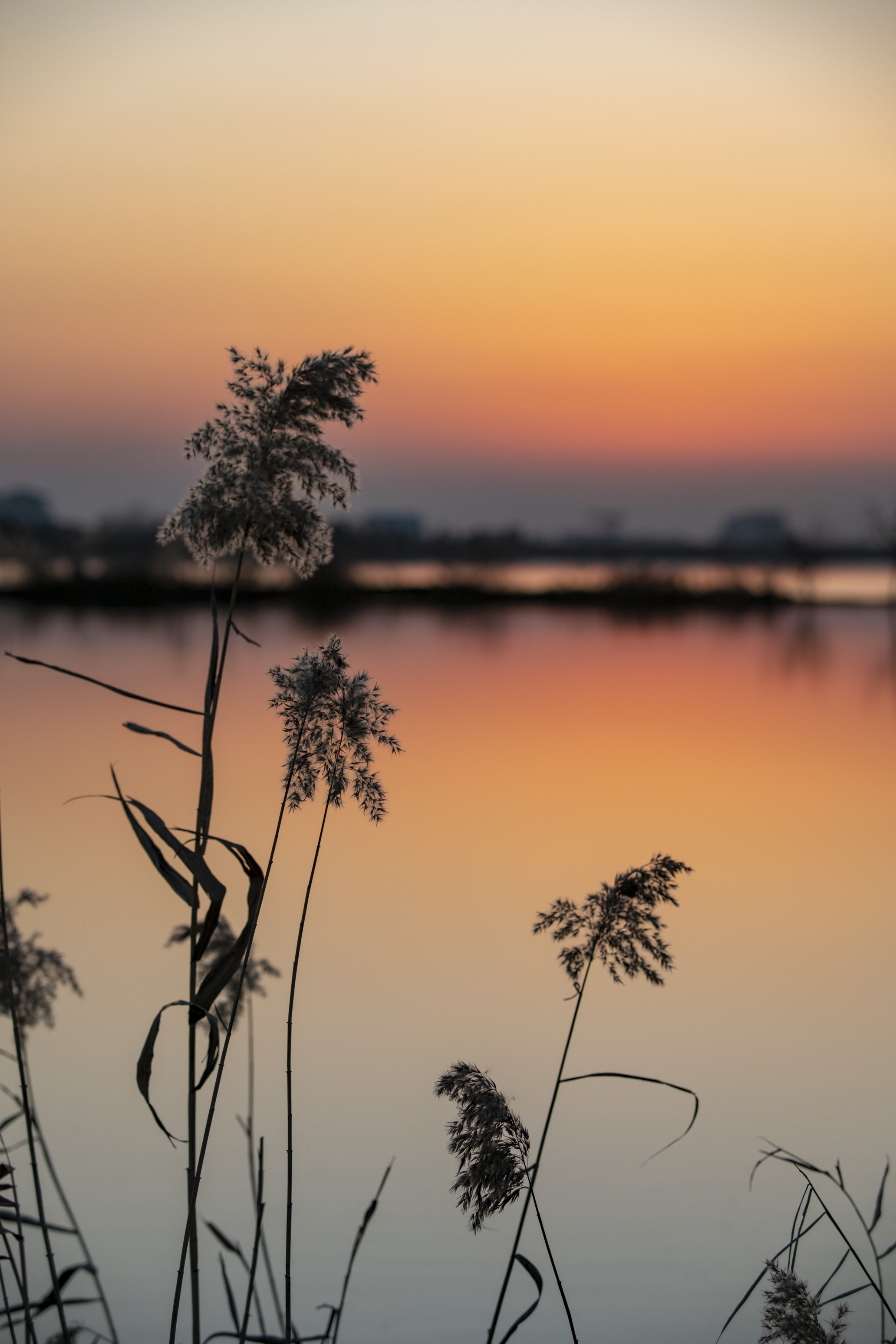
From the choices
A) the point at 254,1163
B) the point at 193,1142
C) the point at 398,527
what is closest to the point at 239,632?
the point at 193,1142

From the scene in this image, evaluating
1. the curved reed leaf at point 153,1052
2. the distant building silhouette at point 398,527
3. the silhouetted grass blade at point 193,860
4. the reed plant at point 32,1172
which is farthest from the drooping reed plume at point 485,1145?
the distant building silhouette at point 398,527

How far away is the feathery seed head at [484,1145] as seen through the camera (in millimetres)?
1430

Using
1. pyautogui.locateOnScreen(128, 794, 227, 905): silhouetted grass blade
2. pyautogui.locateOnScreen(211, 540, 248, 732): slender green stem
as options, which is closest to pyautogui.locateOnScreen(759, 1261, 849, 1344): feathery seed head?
pyautogui.locateOnScreen(128, 794, 227, 905): silhouetted grass blade

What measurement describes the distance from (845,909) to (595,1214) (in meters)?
3.32

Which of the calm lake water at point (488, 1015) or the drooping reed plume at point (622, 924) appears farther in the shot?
the calm lake water at point (488, 1015)

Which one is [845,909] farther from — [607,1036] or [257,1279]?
[257,1279]

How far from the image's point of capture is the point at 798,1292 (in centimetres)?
146

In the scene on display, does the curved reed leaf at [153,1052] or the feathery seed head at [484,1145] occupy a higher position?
the curved reed leaf at [153,1052]

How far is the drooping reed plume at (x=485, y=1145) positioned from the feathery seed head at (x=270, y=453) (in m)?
0.76

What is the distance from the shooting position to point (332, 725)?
1.51 meters

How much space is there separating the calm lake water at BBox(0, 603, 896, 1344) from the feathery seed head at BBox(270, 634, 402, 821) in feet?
6.08

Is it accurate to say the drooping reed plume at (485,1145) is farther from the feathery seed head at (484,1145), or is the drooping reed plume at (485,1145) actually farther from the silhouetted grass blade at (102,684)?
the silhouetted grass blade at (102,684)

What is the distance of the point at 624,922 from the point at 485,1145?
13.4 inches

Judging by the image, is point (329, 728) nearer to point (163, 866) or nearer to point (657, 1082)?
point (163, 866)
